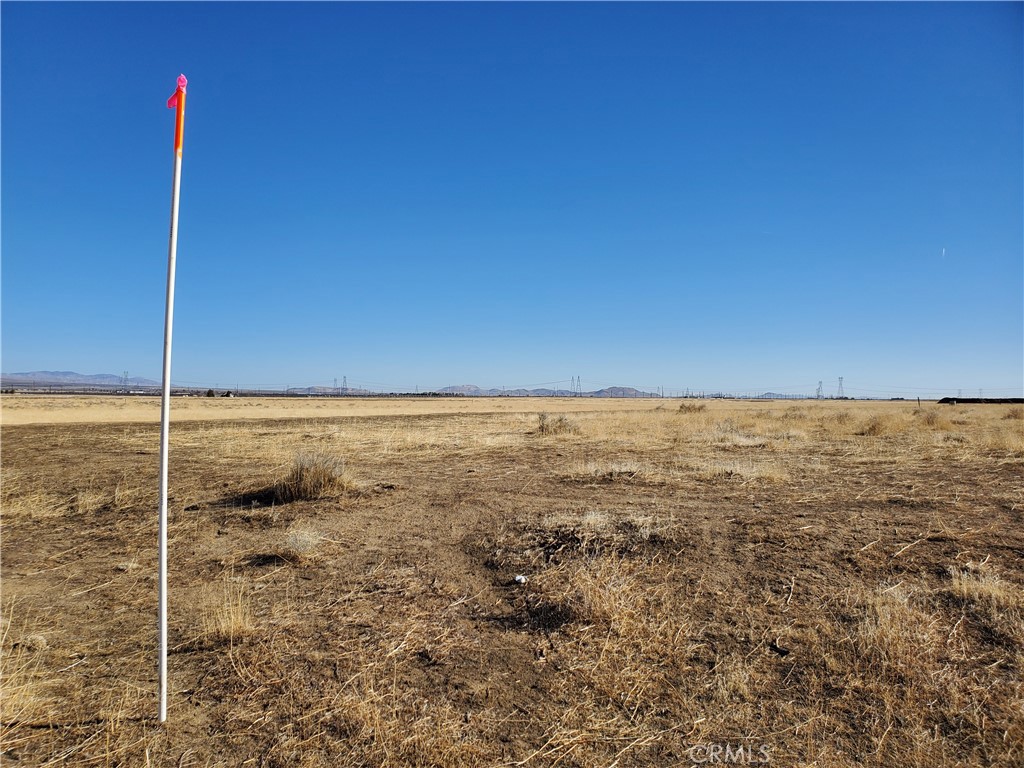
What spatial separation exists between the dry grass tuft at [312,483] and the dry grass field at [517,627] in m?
0.04

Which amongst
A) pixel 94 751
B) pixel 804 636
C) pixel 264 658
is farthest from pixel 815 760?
pixel 94 751

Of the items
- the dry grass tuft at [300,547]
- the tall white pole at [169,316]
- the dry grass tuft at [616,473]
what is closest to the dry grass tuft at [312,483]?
the dry grass tuft at [300,547]

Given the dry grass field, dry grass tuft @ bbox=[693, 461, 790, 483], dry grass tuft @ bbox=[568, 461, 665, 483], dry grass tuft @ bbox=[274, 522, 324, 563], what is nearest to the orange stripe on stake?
the dry grass field

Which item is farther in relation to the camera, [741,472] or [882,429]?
[882,429]

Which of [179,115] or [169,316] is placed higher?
[179,115]

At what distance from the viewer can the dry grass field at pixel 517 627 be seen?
3.40 meters

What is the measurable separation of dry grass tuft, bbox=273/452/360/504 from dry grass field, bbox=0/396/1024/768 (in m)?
0.04

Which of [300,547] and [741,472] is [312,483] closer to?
[300,547]

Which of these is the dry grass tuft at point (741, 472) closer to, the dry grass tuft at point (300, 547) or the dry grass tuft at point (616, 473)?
the dry grass tuft at point (616, 473)

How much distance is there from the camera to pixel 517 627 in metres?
4.95

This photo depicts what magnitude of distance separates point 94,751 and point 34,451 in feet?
60.2

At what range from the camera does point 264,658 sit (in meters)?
4.33

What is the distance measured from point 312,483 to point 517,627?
6.17m

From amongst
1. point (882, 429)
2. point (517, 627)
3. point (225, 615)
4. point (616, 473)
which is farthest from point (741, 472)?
point (882, 429)
